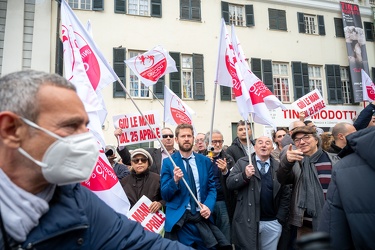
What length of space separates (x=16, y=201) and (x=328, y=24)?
22.5 m

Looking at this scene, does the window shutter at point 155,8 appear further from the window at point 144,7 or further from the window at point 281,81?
the window at point 281,81

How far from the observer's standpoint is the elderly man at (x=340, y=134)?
509 centimetres

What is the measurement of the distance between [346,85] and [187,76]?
→ 973 centimetres

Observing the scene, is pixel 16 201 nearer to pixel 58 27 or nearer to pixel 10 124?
pixel 10 124

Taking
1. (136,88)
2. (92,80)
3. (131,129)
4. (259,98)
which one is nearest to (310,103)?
(259,98)

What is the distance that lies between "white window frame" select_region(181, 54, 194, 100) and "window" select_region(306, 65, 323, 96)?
282 inches

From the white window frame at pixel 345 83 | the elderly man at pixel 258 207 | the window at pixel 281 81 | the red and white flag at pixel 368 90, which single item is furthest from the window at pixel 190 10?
the elderly man at pixel 258 207

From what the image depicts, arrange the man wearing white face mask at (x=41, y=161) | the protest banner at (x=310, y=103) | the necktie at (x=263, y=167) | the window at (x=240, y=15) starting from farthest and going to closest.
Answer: the window at (x=240, y=15)
the protest banner at (x=310, y=103)
the necktie at (x=263, y=167)
the man wearing white face mask at (x=41, y=161)

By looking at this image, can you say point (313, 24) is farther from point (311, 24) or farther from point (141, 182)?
point (141, 182)

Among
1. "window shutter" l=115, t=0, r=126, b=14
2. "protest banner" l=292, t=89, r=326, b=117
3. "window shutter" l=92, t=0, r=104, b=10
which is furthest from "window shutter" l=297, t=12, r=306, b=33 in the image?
"protest banner" l=292, t=89, r=326, b=117

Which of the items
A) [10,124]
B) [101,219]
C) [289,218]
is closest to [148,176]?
[289,218]

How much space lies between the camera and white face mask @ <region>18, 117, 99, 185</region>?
158 centimetres

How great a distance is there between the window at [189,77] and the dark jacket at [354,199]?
15501 millimetres

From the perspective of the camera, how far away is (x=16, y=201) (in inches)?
60.7
